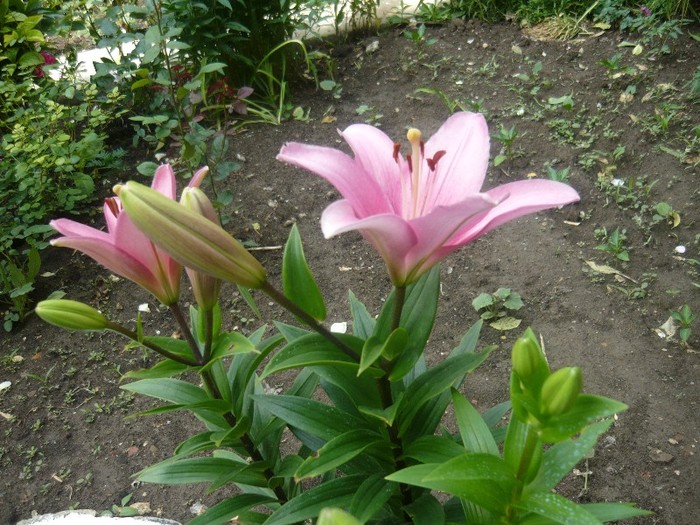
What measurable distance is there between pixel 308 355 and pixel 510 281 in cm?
142

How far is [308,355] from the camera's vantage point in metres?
0.78

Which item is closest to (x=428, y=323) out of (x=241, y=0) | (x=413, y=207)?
(x=413, y=207)

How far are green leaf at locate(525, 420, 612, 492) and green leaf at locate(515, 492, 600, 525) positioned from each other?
52 mm

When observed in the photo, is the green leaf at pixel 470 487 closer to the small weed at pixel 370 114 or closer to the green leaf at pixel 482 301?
the green leaf at pixel 482 301

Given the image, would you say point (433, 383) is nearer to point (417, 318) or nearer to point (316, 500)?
point (417, 318)

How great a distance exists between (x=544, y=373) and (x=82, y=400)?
160cm

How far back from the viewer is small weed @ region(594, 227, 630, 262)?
207 cm

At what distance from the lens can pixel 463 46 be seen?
3115 mm

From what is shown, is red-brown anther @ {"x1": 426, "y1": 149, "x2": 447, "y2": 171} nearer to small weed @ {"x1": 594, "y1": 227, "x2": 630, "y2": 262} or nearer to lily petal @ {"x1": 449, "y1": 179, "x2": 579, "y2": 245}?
lily petal @ {"x1": 449, "y1": 179, "x2": 579, "y2": 245}

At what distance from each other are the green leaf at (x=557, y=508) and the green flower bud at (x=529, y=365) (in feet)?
0.58

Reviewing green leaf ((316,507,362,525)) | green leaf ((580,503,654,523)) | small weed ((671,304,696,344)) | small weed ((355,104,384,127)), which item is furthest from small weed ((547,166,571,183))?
green leaf ((316,507,362,525))

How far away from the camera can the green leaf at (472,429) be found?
890 mm

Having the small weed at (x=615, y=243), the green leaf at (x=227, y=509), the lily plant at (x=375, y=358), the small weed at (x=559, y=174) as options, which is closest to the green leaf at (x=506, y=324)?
the small weed at (x=615, y=243)

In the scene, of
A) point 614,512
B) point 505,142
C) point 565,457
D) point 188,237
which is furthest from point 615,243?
point 188,237
